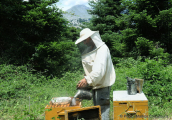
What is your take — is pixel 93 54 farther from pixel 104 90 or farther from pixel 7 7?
pixel 7 7

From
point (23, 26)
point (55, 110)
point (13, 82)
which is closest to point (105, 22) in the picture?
point (23, 26)

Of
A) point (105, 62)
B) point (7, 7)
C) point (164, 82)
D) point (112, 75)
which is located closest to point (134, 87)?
point (112, 75)

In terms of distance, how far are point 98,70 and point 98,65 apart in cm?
6

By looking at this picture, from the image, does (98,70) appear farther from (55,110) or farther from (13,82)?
(13,82)

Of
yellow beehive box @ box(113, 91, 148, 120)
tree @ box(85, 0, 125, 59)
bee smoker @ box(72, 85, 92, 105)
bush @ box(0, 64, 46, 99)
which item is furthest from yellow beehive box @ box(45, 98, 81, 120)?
tree @ box(85, 0, 125, 59)

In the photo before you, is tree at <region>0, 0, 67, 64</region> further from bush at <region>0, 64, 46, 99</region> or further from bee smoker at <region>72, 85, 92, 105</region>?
bee smoker at <region>72, 85, 92, 105</region>

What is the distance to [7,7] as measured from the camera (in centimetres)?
633

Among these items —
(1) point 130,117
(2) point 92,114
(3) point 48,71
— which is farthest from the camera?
(3) point 48,71

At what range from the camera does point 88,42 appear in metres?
2.10

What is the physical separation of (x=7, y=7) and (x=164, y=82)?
6.03 meters

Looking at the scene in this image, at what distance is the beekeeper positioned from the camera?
1.91 m

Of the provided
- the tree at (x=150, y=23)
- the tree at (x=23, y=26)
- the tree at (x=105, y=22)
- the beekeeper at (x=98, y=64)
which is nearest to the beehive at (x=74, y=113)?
the beekeeper at (x=98, y=64)

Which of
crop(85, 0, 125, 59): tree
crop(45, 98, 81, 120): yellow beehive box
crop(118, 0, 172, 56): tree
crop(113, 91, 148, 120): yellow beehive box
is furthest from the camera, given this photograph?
crop(85, 0, 125, 59): tree

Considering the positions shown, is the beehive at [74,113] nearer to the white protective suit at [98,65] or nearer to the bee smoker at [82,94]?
the bee smoker at [82,94]
